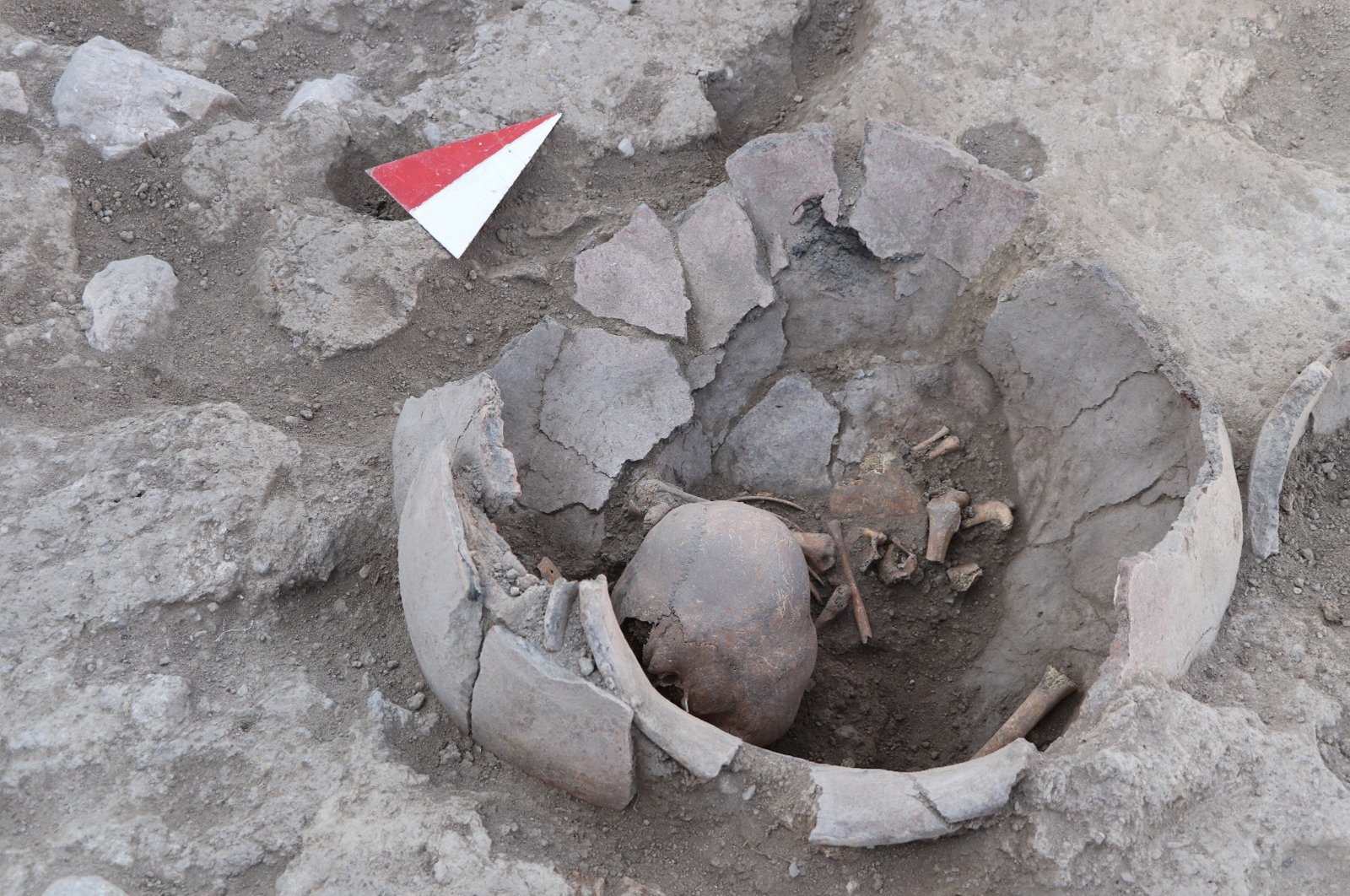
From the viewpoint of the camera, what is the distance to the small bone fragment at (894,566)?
147 inches

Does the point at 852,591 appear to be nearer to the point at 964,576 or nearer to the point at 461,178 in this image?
the point at 964,576

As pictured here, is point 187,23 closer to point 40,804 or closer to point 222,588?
point 222,588

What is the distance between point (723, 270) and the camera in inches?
154

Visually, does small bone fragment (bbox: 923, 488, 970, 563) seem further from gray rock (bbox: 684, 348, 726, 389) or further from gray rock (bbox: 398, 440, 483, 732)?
gray rock (bbox: 398, 440, 483, 732)

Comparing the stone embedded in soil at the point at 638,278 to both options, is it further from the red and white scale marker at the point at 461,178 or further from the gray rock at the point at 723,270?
the red and white scale marker at the point at 461,178

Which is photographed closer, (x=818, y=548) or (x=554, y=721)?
(x=554, y=721)

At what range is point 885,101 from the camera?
15.0ft

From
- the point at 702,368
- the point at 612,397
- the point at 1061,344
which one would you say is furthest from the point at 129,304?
the point at 1061,344

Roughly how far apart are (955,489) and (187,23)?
395 cm

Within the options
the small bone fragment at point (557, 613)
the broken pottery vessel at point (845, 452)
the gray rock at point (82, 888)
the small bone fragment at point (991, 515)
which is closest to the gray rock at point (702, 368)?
the broken pottery vessel at point (845, 452)

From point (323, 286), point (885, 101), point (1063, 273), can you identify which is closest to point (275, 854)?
point (323, 286)

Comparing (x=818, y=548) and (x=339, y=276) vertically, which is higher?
(x=339, y=276)

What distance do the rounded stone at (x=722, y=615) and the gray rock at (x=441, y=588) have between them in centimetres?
50

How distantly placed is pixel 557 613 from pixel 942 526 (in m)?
1.69
